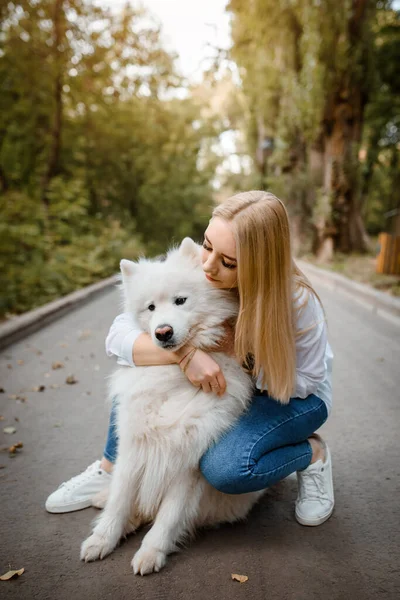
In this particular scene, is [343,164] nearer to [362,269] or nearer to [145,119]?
[362,269]

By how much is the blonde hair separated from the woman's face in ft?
0.15

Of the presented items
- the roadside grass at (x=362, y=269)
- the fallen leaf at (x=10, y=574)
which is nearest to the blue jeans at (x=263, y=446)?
the fallen leaf at (x=10, y=574)

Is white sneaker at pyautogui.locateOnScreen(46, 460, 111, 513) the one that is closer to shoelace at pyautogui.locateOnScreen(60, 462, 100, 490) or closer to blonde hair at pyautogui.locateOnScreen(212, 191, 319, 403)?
shoelace at pyautogui.locateOnScreen(60, 462, 100, 490)

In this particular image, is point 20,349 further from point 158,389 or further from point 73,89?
point 73,89

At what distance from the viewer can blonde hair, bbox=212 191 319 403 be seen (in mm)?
2152

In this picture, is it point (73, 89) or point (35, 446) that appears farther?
point (73, 89)

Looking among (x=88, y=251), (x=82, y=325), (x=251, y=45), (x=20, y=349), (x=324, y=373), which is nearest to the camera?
(x=324, y=373)

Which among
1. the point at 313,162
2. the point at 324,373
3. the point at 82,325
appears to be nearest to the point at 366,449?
the point at 324,373

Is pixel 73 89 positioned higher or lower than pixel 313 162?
higher

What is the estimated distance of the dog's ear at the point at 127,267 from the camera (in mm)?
2316

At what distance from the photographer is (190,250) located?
235 centimetres

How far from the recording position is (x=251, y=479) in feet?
7.07

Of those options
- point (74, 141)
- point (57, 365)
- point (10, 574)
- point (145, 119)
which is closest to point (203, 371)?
point (10, 574)

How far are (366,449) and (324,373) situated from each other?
3.95 ft
